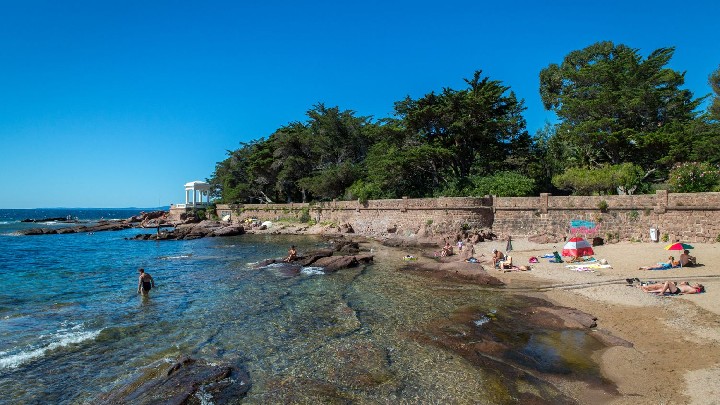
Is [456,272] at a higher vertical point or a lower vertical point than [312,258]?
lower

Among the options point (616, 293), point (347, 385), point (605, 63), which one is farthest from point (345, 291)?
point (605, 63)

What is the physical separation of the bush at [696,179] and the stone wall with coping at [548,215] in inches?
90.8

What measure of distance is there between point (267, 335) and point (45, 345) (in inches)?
223

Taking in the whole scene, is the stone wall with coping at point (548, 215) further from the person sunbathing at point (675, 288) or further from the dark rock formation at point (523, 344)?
the dark rock formation at point (523, 344)

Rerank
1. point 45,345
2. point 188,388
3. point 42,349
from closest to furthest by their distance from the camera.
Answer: point 188,388, point 42,349, point 45,345

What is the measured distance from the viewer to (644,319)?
34.6ft

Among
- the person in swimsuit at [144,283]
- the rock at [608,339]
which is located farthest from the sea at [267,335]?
the rock at [608,339]

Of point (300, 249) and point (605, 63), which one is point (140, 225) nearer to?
point (300, 249)

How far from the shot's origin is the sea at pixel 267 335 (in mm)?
7605

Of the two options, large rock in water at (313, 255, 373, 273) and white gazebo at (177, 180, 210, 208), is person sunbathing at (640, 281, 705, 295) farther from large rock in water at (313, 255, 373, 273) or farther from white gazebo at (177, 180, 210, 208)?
white gazebo at (177, 180, 210, 208)

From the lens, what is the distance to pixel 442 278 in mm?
16984

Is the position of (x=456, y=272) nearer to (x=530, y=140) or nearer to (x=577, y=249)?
(x=577, y=249)

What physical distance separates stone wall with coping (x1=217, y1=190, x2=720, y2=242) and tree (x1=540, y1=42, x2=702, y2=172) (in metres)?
7.63

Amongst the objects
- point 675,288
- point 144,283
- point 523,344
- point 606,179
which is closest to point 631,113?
point 606,179
